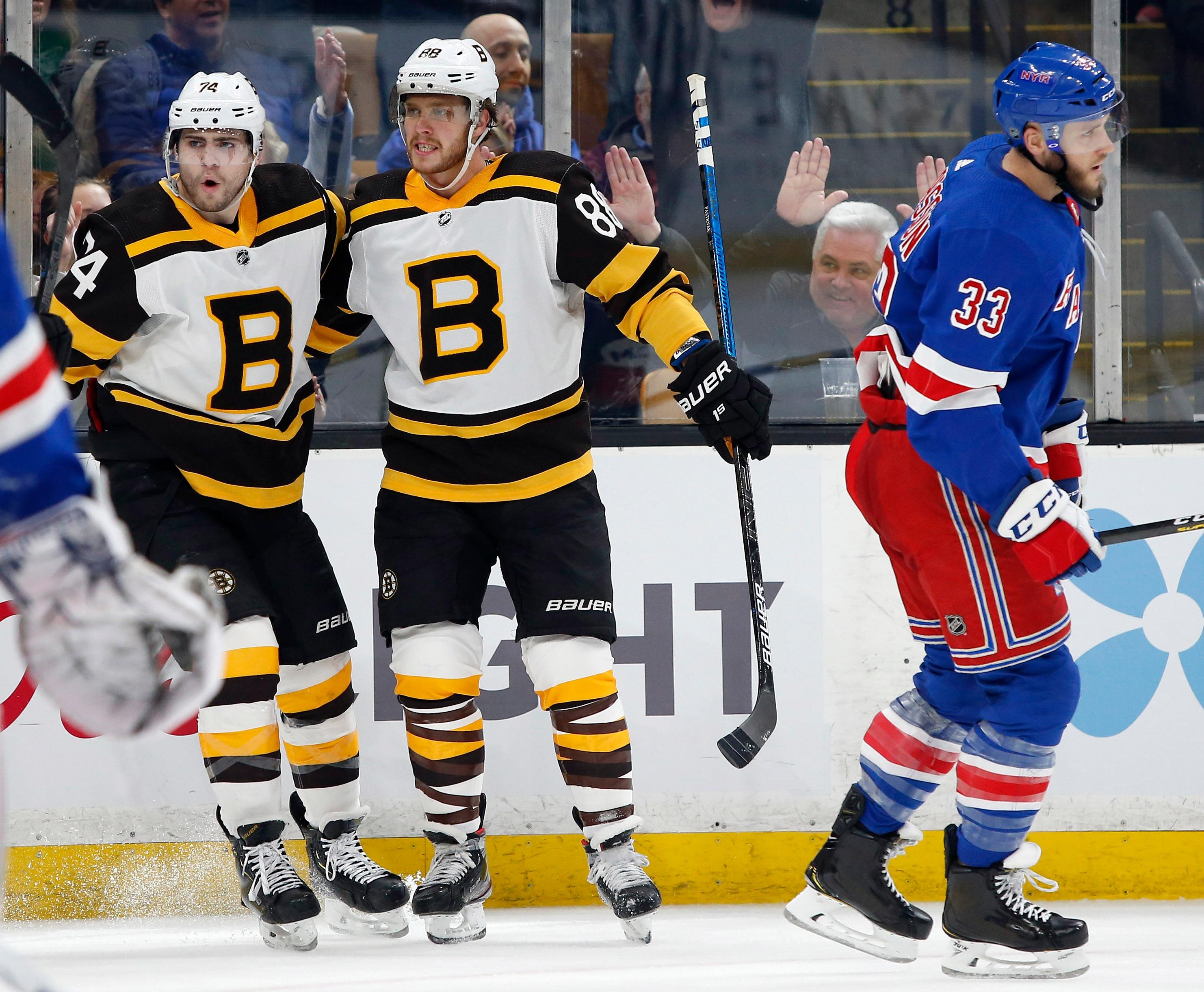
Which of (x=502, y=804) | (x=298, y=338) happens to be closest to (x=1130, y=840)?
(x=502, y=804)

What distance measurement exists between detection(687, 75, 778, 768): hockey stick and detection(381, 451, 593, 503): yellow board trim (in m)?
0.34

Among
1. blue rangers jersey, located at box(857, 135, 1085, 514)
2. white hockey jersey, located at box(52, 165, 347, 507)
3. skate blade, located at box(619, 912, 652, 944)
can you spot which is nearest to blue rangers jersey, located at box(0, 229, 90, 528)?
blue rangers jersey, located at box(857, 135, 1085, 514)

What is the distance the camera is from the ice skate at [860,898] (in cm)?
231

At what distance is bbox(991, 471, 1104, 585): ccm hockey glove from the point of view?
2.08 metres

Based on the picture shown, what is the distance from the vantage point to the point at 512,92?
3.26m

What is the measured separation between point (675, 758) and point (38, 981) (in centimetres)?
201

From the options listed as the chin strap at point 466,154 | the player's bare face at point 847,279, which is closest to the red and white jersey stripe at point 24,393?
the chin strap at point 466,154

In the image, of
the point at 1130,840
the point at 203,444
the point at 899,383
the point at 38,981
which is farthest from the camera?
the point at 1130,840

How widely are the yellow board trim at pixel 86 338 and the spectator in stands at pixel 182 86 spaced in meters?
0.89

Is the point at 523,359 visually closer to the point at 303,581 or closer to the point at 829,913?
the point at 303,581

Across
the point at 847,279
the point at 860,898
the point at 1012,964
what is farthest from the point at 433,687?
the point at 847,279

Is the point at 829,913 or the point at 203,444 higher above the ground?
the point at 203,444

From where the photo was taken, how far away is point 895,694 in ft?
9.85

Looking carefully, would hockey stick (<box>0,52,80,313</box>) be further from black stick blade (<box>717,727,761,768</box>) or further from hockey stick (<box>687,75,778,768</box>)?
black stick blade (<box>717,727,761,768</box>)
